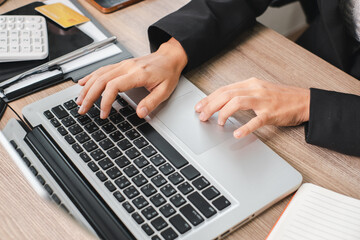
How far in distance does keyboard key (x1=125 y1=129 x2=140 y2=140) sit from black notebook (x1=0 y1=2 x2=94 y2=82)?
0.25 m

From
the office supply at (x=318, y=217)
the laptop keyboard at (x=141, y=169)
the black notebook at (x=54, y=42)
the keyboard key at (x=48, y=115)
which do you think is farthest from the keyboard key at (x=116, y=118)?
the office supply at (x=318, y=217)

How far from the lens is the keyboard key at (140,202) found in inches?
21.8

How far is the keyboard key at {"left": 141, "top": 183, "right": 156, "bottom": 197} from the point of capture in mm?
567

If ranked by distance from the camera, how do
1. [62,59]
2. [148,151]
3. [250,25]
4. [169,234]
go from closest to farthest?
[169,234] < [148,151] < [62,59] < [250,25]

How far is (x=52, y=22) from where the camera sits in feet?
2.89

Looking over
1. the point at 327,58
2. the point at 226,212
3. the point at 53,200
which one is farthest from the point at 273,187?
the point at 327,58

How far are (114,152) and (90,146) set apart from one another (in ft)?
0.14

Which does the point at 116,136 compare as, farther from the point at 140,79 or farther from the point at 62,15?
the point at 62,15

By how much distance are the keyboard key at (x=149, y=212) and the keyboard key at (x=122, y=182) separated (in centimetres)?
5

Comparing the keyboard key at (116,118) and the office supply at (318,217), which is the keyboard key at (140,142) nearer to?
the keyboard key at (116,118)

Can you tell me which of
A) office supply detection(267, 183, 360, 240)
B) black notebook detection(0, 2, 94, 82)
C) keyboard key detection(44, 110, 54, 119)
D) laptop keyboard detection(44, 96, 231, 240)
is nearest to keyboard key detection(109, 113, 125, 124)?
laptop keyboard detection(44, 96, 231, 240)

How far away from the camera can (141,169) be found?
1.97 ft

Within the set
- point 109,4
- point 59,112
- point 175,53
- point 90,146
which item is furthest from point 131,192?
point 109,4

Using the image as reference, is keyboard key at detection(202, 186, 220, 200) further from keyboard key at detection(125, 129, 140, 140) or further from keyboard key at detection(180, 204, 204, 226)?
keyboard key at detection(125, 129, 140, 140)
